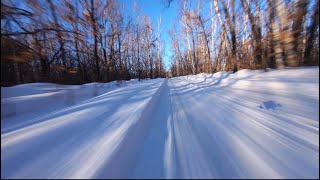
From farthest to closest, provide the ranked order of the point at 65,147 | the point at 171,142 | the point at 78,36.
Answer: the point at 78,36 < the point at 171,142 < the point at 65,147

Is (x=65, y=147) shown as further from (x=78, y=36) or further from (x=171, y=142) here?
(x=78, y=36)

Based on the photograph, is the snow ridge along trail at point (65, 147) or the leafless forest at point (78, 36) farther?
the leafless forest at point (78, 36)

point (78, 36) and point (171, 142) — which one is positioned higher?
point (78, 36)

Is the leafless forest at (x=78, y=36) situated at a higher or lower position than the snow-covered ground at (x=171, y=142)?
higher

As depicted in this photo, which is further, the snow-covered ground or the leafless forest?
the leafless forest

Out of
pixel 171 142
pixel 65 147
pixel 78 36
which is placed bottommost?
pixel 171 142

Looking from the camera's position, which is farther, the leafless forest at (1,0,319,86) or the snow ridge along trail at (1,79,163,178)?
the leafless forest at (1,0,319,86)

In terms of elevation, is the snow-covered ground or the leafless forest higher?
the leafless forest

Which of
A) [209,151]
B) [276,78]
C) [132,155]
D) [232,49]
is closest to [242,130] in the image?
[209,151]

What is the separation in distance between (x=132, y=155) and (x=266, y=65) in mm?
5702

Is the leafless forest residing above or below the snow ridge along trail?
above

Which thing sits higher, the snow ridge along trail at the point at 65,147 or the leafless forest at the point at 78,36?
the leafless forest at the point at 78,36

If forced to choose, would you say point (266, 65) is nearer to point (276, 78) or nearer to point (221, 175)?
point (276, 78)

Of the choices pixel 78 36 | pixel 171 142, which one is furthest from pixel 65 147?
pixel 78 36
